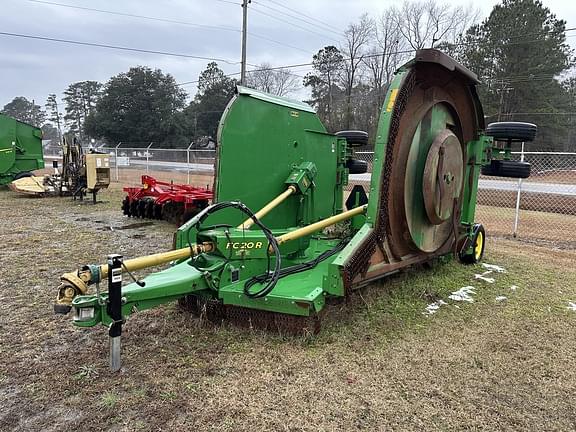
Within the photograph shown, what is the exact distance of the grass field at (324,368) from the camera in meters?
2.57

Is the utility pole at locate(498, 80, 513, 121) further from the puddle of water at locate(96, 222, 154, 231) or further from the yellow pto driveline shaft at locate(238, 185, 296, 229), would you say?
the yellow pto driveline shaft at locate(238, 185, 296, 229)

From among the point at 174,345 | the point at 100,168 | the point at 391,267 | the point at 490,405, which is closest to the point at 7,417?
the point at 174,345

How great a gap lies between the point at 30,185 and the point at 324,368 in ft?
44.8

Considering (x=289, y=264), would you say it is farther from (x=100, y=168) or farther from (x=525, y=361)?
(x=100, y=168)

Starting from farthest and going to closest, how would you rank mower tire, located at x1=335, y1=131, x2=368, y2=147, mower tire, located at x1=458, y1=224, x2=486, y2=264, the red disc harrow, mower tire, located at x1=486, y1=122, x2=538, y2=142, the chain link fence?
1. the chain link fence
2. the red disc harrow
3. mower tire, located at x1=335, y1=131, x2=368, y2=147
4. mower tire, located at x1=458, y1=224, x2=486, y2=264
5. mower tire, located at x1=486, y1=122, x2=538, y2=142

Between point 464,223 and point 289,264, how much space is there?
2277mm

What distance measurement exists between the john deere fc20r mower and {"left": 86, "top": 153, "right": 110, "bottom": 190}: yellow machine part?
26.9 feet

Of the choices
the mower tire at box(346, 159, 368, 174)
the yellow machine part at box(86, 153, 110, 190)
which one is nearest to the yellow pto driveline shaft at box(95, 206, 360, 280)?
the mower tire at box(346, 159, 368, 174)

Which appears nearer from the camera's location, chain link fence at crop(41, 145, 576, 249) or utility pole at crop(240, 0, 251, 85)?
chain link fence at crop(41, 145, 576, 249)

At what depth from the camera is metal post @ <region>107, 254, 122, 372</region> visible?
2740 mm

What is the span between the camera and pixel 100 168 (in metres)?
12.0

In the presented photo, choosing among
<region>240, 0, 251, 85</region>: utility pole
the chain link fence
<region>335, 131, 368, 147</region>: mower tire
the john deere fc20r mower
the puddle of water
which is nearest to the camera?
the john deere fc20r mower

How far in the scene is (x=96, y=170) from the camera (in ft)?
39.2

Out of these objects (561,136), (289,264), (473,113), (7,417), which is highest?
(561,136)
